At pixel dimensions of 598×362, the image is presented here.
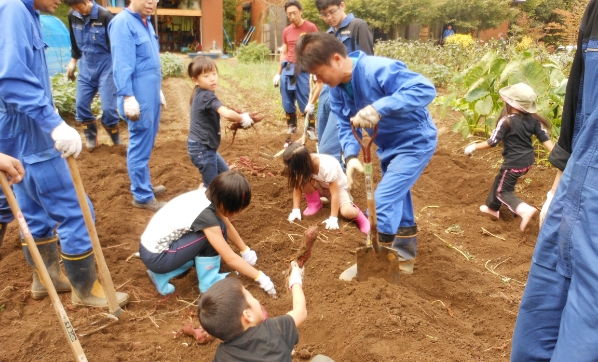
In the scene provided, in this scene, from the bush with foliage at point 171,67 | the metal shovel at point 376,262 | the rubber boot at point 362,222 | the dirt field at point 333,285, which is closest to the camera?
the dirt field at point 333,285

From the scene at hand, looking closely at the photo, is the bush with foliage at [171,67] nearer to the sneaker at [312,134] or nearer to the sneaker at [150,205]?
the sneaker at [312,134]

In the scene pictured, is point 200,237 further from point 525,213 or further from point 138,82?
point 525,213

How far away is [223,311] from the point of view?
6.31 feet

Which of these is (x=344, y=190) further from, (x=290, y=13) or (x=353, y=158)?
(x=290, y=13)

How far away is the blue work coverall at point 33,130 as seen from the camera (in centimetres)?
250

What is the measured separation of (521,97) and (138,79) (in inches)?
140

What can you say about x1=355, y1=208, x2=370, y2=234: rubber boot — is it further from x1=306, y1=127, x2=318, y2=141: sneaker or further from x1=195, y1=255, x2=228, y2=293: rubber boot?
x1=306, y1=127, x2=318, y2=141: sneaker

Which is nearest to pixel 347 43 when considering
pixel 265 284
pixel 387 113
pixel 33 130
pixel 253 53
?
pixel 387 113

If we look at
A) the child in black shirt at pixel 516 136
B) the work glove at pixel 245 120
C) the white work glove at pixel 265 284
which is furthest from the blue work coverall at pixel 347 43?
the white work glove at pixel 265 284

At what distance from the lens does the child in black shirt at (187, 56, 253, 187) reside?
4.18 m

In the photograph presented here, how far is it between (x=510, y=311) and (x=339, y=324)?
1.25m

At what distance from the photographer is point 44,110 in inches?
103

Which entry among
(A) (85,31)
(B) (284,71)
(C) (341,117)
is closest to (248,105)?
(B) (284,71)

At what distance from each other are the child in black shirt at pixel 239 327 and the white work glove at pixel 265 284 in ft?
3.68
